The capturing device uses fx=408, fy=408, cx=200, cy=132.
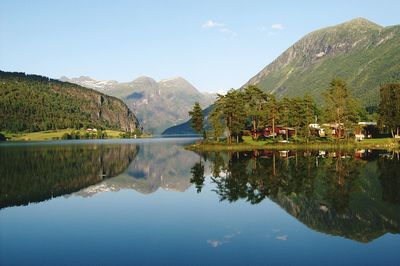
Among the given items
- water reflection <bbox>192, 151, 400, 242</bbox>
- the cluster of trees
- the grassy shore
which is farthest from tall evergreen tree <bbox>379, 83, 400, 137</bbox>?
water reflection <bbox>192, 151, 400, 242</bbox>

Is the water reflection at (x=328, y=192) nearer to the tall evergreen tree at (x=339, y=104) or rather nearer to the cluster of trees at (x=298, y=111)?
the tall evergreen tree at (x=339, y=104)

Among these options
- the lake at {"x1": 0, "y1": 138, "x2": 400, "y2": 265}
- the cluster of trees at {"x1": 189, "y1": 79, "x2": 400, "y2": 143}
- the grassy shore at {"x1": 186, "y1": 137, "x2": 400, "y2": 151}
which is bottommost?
the lake at {"x1": 0, "y1": 138, "x2": 400, "y2": 265}

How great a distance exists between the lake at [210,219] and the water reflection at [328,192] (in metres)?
0.11

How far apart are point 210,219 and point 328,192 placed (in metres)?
16.8

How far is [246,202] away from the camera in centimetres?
4275

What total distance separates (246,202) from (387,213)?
1347 centimetres

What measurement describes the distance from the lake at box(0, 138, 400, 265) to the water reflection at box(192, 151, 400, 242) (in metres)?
0.11

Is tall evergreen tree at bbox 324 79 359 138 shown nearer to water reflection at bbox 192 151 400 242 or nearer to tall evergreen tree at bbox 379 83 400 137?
tall evergreen tree at bbox 379 83 400 137

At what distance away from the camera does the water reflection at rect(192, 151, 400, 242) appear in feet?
109

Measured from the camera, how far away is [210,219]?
119ft

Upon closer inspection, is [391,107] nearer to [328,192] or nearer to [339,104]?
[339,104]

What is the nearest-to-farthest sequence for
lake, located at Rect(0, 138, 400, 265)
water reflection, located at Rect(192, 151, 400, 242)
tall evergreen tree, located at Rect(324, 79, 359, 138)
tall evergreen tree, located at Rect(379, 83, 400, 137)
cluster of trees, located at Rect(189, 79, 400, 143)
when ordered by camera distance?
lake, located at Rect(0, 138, 400, 265) < water reflection, located at Rect(192, 151, 400, 242) < tall evergreen tree, located at Rect(324, 79, 359, 138) < cluster of trees, located at Rect(189, 79, 400, 143) < tall evergreen tree, located at Rect(379, 83, 400, 137)

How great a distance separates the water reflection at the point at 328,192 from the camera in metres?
33.1

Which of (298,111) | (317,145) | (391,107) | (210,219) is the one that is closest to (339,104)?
(298,111)
